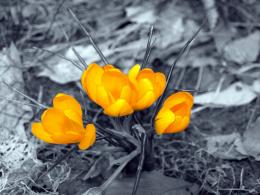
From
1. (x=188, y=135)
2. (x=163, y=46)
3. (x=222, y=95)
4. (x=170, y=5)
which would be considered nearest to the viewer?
(x=188, y=135)

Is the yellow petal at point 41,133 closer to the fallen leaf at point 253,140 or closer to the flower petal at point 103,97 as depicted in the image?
the flower petal at point 103,97

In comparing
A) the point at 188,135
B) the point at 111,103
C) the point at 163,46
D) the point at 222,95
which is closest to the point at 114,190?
the point at 111,103

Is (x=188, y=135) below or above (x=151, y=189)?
above

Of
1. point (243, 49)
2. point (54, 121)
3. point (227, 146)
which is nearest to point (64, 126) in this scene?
point (54, 121)

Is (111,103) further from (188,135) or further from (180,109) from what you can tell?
(188,135)

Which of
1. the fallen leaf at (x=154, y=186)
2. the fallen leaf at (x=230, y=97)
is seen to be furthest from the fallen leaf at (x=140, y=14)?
the fallen leaf at (x=154, y=186)

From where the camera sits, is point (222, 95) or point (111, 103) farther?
point (222, 95)

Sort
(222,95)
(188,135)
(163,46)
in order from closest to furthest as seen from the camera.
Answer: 1. (188,135)
2. (222,95)
3. (163,46)

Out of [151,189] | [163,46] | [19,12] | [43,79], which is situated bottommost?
[151,189]
